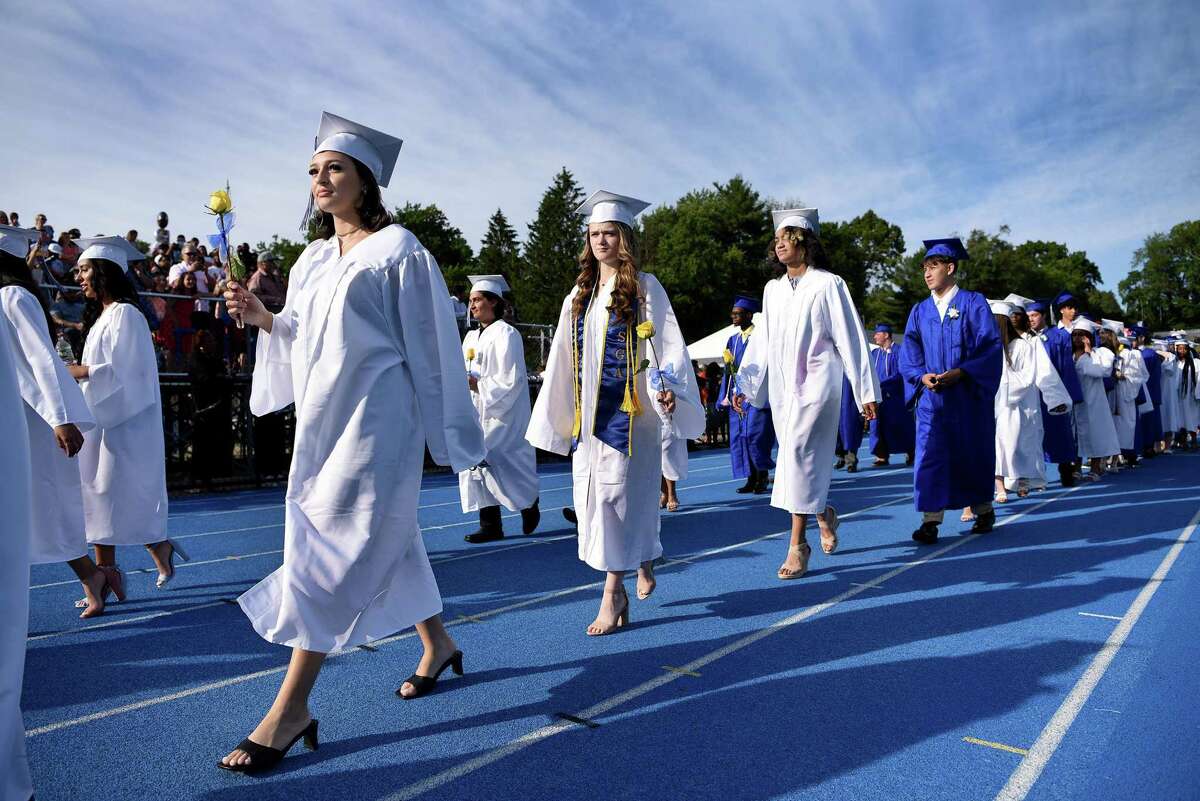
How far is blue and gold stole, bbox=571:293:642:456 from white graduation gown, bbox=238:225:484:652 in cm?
136

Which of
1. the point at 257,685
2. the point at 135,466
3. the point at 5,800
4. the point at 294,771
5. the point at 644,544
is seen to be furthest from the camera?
the point at 135,466

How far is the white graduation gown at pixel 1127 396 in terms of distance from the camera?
13062mm

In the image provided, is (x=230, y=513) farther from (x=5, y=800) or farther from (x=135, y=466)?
(x=5, y=800)

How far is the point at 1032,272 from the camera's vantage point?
212 feet

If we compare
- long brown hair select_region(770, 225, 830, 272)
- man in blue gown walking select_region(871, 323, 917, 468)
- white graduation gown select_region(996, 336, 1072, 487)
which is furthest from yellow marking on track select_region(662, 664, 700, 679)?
man in blue gown walking select_region(871, 323, 917, 468)

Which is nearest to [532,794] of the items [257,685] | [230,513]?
[257,685]

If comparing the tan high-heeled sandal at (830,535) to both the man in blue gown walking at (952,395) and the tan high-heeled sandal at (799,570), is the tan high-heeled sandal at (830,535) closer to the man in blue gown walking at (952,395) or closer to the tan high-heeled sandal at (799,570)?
the tan high-heeled sandal at (799,570)

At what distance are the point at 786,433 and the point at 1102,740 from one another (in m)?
3.11

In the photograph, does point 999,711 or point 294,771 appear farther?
point 999,711

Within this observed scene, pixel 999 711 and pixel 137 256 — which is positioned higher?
pixel 137 256

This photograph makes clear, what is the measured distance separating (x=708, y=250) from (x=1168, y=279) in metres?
61.5

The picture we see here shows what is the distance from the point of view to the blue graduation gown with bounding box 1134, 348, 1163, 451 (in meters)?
14.7

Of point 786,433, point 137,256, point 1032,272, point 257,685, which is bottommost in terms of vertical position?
point 257,685

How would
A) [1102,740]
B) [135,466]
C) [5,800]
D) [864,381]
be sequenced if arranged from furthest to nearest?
[864,381]
[135,466]
[1102,740]
[5,800]
